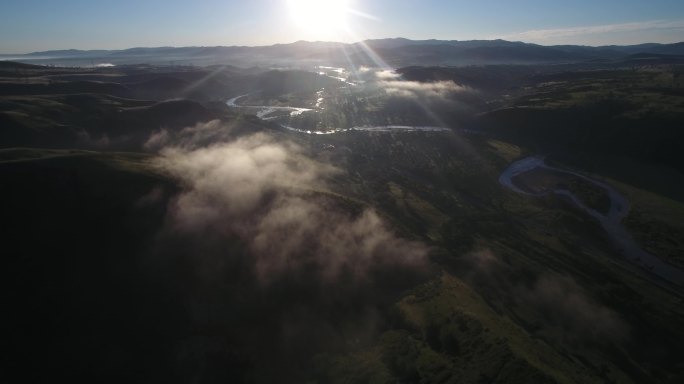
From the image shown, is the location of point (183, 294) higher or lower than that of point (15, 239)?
lower

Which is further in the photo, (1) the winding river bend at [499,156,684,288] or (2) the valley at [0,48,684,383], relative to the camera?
(1) the winding river bend at [499,156,684,288]

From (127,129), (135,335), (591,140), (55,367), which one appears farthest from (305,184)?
(591,140)

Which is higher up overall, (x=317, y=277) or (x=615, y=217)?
(x=317, y=277)

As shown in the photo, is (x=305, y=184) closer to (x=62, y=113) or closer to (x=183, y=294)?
(x=183, y=294)

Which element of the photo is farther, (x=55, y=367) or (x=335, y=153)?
(x=335, y=153)

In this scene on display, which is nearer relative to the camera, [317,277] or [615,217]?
[317,277]

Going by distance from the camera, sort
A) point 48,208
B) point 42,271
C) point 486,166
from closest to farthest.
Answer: point 42,271, point 48,208, point 486,166

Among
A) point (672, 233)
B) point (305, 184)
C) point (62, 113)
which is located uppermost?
point (62, 113)

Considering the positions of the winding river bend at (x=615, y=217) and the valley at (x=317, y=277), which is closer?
the valley at (x=317, y=277)
